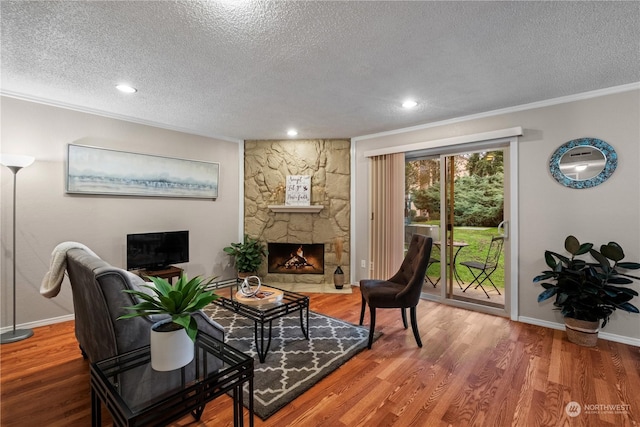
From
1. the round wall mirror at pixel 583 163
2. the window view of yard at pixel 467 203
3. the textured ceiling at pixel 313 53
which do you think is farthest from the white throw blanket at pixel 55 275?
the round wall mirror at pixel 583 163

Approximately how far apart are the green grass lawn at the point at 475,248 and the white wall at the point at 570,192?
329 mm

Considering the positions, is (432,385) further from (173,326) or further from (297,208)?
(297,208)

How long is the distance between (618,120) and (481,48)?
1756 millimetres

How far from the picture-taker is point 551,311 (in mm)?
2986

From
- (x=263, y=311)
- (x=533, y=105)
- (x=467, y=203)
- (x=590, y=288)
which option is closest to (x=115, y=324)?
(x=263, y=311)

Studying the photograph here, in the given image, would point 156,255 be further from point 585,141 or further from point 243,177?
point 585,141

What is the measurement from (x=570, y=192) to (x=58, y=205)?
5398 millimetres

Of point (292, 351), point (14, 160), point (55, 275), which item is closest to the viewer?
point (55, 275)

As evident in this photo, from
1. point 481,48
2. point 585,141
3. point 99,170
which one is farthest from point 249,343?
point 585,141

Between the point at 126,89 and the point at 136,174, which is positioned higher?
the point at 126,89

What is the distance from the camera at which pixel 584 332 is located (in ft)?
8.40

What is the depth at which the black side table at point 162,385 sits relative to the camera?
3.57ft

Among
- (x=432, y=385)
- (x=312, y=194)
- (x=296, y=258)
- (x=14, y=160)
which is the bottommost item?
(x=432, y=385)

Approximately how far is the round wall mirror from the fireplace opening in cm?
319
